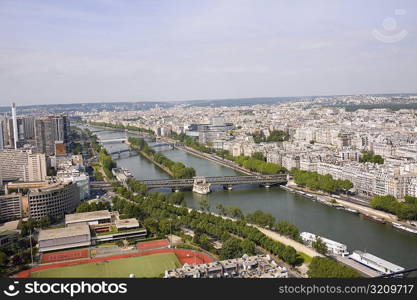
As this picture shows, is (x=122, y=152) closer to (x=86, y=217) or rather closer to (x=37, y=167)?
(x=37, y=167)

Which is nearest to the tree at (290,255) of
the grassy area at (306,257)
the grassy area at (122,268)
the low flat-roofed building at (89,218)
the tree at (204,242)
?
the grassy area at (306,257)

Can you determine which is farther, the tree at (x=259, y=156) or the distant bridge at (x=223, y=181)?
the tree at (x=259, y=156)

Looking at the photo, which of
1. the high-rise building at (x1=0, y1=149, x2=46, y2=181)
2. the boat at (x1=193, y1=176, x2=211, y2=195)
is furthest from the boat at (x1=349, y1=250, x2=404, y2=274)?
the high-rise building at (x1=0, y1=149, x2=46, y2=181)

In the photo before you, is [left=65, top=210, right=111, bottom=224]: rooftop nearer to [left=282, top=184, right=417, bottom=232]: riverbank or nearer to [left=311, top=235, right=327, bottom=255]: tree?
[left=311, top=235, right=327, bottom=255]: tree

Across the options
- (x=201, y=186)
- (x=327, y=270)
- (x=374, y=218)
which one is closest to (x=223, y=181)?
(x=201, y=186)

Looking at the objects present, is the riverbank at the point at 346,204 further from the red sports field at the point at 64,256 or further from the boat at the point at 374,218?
the red sports field at the point at 64,256

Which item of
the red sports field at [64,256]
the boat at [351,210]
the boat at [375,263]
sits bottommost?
the red sports field at [64,256]
